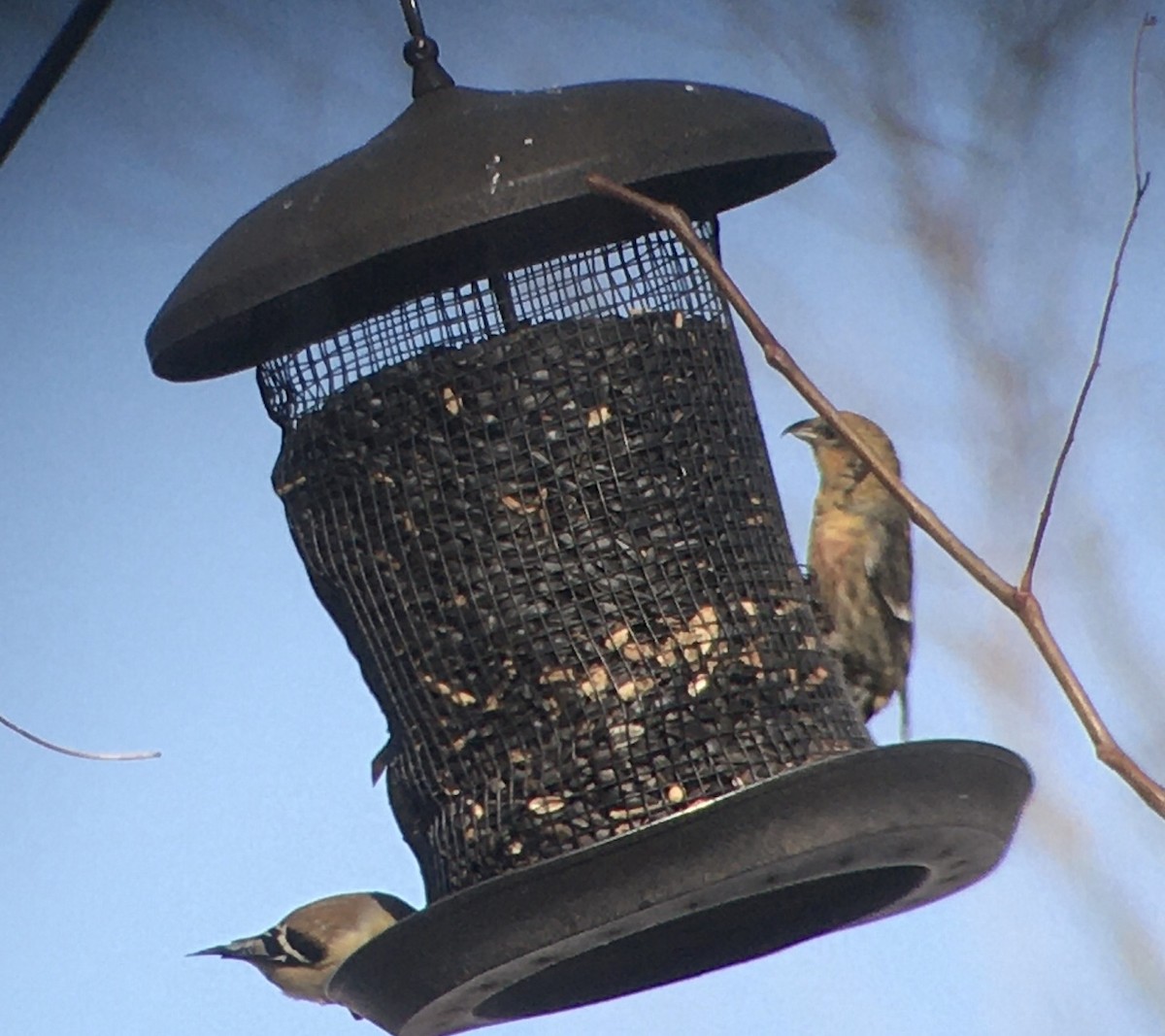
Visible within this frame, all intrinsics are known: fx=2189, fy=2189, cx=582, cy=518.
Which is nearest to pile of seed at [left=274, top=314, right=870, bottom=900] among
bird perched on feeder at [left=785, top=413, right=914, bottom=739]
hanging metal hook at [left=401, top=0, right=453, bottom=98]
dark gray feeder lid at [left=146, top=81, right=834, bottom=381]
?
dark gray feeder lid at [left=146, top=81, right=834, bottom=381]

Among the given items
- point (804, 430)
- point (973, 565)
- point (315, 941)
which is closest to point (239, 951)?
point (315, 941)

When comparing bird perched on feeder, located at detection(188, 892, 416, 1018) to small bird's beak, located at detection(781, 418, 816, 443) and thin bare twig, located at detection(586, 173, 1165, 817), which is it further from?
thin bare twig, located at detection(586, 173, 1165, 817)

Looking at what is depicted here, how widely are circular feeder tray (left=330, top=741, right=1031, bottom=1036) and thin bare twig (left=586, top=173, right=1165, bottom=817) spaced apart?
1042mm

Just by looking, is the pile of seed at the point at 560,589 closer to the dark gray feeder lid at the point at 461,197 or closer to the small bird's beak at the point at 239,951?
the dark gray feeder lid at the point at 461,197

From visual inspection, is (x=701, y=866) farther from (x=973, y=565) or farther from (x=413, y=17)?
(x=413, y=17)

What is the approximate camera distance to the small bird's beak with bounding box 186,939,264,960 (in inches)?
268

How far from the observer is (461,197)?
11.9ft

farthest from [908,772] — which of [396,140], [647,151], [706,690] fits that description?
[396,140]

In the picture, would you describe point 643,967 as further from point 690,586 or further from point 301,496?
point 301,496

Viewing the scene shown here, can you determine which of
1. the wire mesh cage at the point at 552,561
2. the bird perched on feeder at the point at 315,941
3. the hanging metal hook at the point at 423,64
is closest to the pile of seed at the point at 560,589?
the wire mesh cage at the point at 552,561

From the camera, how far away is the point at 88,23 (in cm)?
340

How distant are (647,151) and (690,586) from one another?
2.78 feet

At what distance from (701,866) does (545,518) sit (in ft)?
2.78

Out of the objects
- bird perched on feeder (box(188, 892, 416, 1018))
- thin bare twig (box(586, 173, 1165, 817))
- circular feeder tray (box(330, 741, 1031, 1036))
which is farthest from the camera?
bird perched on feeder (box(188, 892, 416, 1018))
